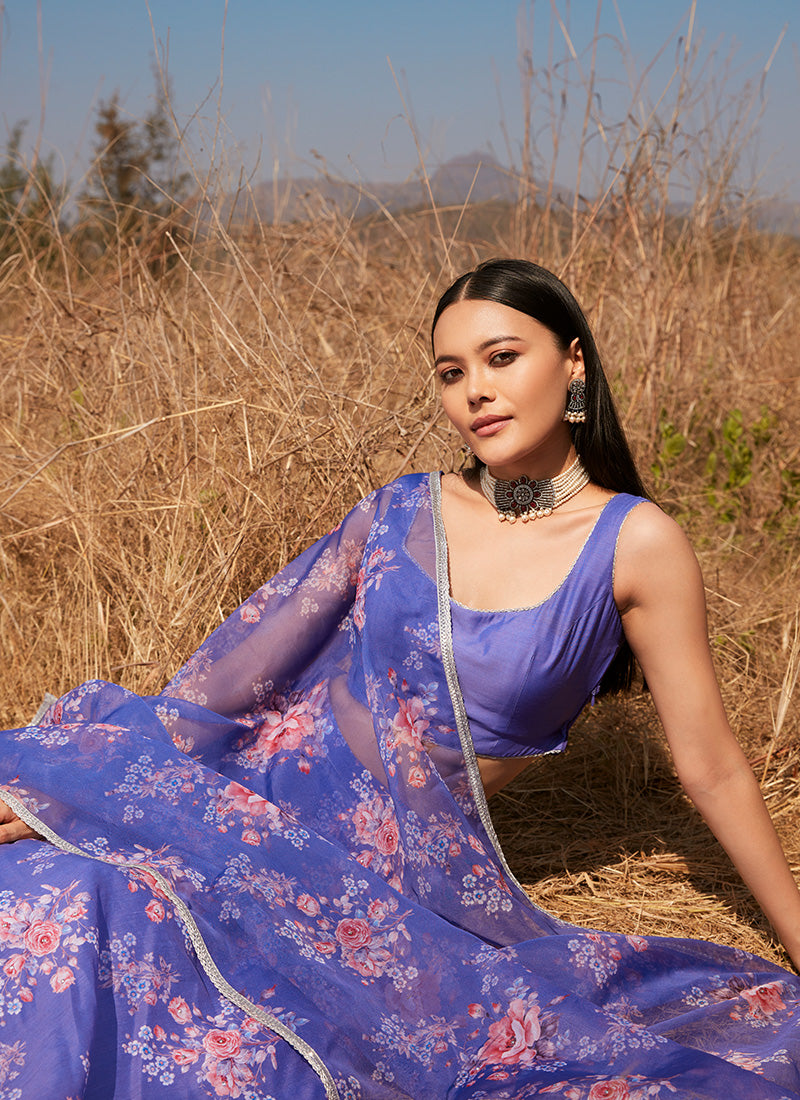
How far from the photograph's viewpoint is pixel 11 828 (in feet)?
5.04

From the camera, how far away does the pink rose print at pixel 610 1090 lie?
133 cm

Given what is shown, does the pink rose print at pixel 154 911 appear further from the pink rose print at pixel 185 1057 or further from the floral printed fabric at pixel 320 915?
the pink rose print at pixel 185 1057

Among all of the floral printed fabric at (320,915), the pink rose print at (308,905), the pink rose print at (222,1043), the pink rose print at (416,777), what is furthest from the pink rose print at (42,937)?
the pink rose print at (416,777)

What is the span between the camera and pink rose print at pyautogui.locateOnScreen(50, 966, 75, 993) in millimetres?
1247

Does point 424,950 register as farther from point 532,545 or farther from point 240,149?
point 240,149

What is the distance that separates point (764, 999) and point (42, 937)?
1.15 m

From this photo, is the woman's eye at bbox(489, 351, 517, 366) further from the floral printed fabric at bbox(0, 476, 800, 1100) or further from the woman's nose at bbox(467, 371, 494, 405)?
the floral printed fabric at bbox(0, 476, 800, 1100)

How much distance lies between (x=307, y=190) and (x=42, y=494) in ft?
5.22

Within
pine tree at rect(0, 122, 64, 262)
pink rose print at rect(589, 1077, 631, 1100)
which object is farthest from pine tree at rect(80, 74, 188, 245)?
pink rose print at rect(589, 1077, 631, 1100)

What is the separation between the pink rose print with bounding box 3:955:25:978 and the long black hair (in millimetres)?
1050

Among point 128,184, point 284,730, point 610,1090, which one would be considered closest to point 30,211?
point 128,184

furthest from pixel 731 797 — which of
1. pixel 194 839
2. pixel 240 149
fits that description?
pixel 240 149

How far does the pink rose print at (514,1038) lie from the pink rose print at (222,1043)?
1.27ft

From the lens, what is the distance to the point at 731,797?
1645 millimetres
